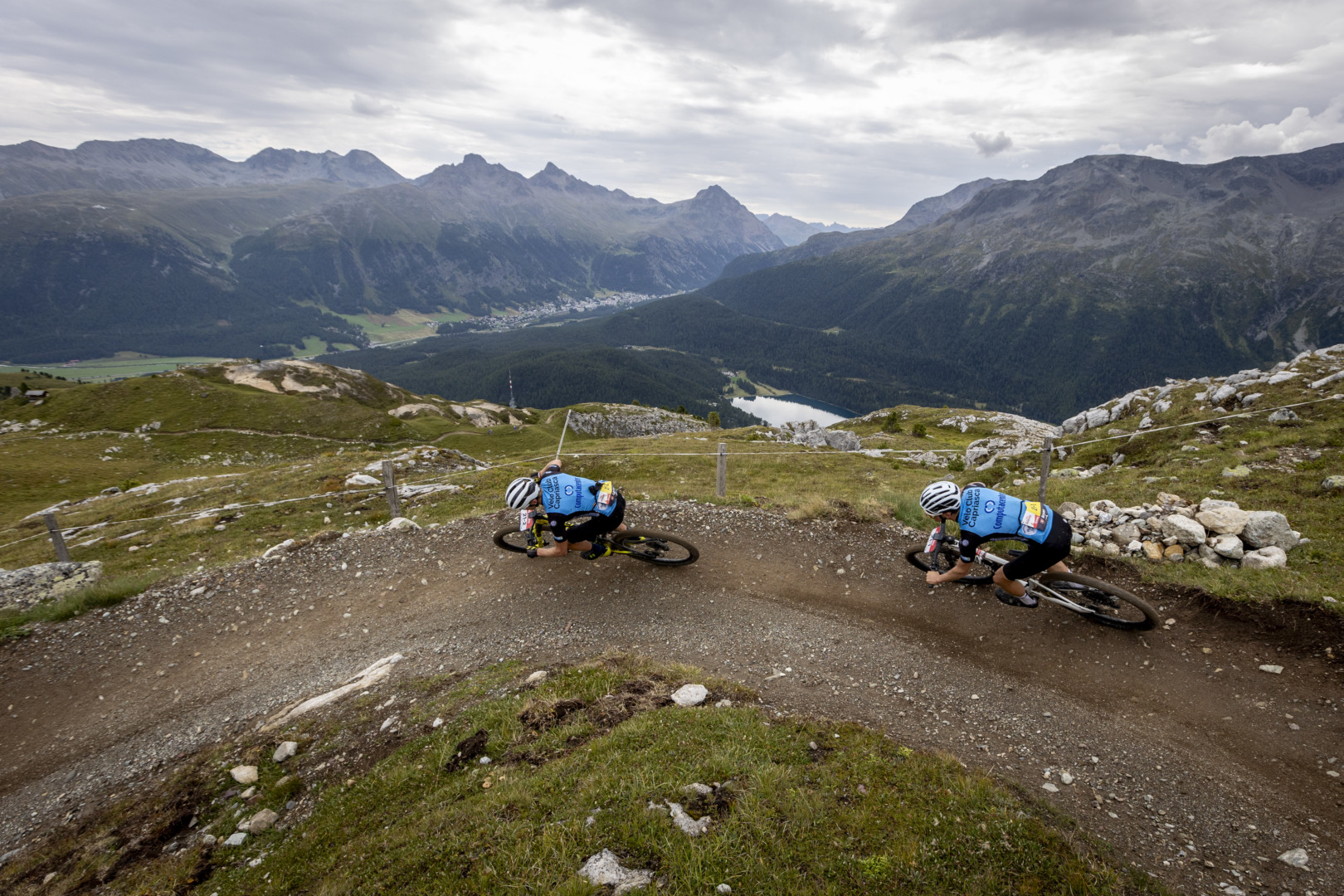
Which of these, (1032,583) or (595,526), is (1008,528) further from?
(595,526)

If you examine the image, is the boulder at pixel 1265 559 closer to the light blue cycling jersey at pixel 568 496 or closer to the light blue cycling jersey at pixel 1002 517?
the light blue cycling jersey at pixel 1002 517

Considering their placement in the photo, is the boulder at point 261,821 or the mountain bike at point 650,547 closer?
the boulder at point 261,821

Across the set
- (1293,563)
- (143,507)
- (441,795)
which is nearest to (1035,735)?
(1293,563)

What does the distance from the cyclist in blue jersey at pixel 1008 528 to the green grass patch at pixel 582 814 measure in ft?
14.8

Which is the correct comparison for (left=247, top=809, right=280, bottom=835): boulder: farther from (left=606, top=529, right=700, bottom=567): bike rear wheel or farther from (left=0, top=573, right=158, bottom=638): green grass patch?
(left=0, top=573, right=158, bottom=638): green grass patch

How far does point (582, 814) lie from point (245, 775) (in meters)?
5.84

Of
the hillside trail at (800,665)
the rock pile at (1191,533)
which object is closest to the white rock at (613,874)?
the hillside trail at (800,665)

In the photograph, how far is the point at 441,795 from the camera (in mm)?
6527

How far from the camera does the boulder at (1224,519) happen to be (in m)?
10.8

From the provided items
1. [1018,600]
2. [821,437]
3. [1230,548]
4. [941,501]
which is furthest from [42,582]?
[821,437]

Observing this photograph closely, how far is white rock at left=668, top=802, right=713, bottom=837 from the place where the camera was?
539 centimetres

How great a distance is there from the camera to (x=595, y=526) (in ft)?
39.0

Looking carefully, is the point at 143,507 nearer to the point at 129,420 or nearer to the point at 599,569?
the point at 599,569

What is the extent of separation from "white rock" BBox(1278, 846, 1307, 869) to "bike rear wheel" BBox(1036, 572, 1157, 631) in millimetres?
4372
